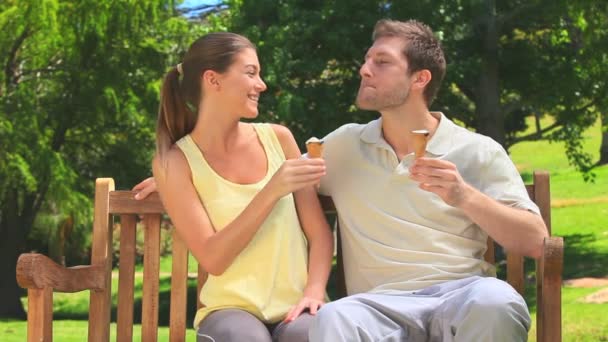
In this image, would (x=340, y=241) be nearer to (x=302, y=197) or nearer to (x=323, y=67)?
(x=302, y=197)

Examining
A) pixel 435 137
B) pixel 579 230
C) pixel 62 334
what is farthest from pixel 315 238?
pixel 579 230

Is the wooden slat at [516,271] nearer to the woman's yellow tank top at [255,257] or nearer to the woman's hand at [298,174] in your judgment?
the woman's yellow tank top at [255,257]

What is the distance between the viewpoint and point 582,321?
1312cm

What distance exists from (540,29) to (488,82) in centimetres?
176

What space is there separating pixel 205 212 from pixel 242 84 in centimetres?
49

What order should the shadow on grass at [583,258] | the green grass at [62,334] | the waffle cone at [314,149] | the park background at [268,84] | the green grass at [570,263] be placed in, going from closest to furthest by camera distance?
1. the waffle cone at [314,149]
2. the green grass at [570,263]
3. the green grass at [62,334]
4. the park background at [268,84]
5. the shadow on grass at [583,258]

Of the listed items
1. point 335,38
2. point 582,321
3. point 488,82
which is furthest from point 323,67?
point 582,321

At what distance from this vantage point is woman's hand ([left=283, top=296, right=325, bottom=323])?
386 centimetres

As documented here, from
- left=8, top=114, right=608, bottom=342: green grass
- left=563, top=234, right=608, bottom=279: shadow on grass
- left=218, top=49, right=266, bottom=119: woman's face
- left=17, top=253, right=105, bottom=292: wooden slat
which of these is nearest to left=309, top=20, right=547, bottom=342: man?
left=218, top=49, right=266, bottom=119: woman's face

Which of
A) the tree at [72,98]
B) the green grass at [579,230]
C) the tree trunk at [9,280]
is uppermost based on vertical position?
the tree at [72,98]

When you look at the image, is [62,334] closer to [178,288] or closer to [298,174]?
[178,288]

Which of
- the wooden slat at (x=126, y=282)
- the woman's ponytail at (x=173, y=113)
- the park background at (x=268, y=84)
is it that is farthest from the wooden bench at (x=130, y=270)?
the park background at (x=268, y=84)

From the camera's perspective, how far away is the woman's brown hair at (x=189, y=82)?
410cm

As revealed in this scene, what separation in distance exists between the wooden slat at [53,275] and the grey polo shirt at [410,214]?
3.33 feet
